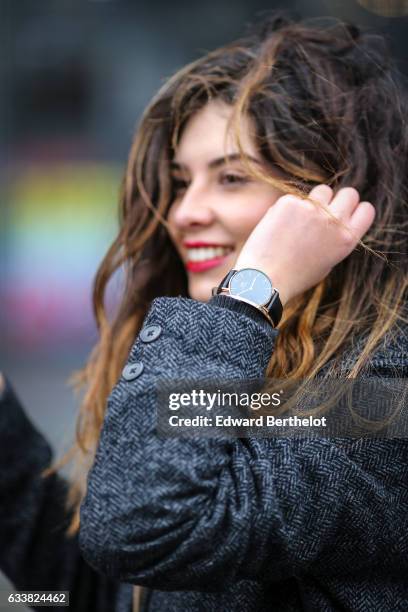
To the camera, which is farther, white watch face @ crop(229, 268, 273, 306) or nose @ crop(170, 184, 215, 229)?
nose @ crop(170, 184, 215, 229)

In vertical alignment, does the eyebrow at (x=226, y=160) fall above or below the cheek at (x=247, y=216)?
above

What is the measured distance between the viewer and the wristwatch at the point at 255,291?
140 centimetres

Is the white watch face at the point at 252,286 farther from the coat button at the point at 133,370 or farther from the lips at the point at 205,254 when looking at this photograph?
the lips at the point at 205,254

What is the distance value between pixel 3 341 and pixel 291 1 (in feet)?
12.1

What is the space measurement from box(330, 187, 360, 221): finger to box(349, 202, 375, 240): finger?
1 cm

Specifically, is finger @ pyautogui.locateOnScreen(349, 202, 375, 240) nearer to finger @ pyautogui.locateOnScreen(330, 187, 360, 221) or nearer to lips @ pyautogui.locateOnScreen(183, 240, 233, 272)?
finger @ pyautogui.locateOnScreen(330, 187, 360, 221)

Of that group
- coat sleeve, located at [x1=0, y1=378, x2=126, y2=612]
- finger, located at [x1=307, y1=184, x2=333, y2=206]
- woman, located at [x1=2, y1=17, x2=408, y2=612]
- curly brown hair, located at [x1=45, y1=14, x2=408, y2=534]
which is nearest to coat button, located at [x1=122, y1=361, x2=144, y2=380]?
woman, located at [x1=2, y1=17, x2=408, y2=612]

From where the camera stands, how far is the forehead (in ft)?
5.95

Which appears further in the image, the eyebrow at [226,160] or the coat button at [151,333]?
the eyebrow at [226,160]

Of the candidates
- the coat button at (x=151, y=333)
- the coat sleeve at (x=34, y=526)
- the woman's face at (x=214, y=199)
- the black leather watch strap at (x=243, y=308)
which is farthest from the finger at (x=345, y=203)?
the coat sleeve at (x=34, y=526)

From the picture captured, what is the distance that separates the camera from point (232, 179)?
185cm

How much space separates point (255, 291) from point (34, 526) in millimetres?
1077

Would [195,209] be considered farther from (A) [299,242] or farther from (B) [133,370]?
(B) [133,370]

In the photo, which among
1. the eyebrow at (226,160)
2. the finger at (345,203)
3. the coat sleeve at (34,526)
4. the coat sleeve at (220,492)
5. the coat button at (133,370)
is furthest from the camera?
the coat sleeve at (34,526)
